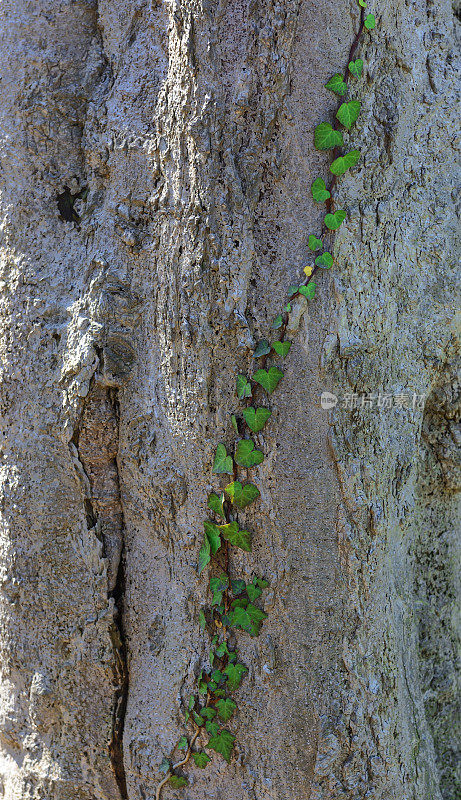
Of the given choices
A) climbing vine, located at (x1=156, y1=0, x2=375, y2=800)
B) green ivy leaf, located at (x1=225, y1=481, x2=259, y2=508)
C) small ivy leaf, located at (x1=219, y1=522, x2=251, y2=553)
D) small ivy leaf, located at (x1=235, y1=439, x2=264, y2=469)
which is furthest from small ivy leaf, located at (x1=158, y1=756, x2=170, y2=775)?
small ivy leaf, located at (x1=235, y1=439, x2=264, y2=469)

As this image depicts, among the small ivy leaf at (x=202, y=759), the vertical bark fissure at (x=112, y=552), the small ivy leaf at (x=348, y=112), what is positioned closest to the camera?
the small ivy leaf at (x=348, y=112)

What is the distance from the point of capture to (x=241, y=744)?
1.82 meters

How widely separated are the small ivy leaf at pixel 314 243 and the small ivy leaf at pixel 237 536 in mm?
793

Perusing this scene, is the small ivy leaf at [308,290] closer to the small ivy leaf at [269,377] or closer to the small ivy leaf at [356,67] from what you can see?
the small ivy leaf at [269,377]

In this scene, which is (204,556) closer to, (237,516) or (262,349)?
(237,516)

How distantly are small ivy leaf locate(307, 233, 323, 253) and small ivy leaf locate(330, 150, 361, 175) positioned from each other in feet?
0.61

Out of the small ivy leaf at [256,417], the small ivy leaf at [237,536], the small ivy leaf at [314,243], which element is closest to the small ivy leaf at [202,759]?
the small ivy leaf at [237,536]

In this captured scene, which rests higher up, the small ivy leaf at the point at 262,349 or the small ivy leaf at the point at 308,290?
the small ivy leaf at the point at 308,290

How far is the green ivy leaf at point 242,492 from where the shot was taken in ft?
5.85

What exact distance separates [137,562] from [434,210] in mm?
1405

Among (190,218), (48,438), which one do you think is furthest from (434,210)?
(48,438)

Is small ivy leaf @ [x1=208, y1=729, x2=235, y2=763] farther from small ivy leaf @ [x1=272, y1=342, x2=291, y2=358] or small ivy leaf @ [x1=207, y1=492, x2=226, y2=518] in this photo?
small ivy leaf @ [x1=272, y1=342, x2=291, y2=358]

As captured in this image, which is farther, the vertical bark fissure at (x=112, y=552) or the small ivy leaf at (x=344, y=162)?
the vertical bark fissure at (x=112, y=552)

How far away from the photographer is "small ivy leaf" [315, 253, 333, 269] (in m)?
1.73
